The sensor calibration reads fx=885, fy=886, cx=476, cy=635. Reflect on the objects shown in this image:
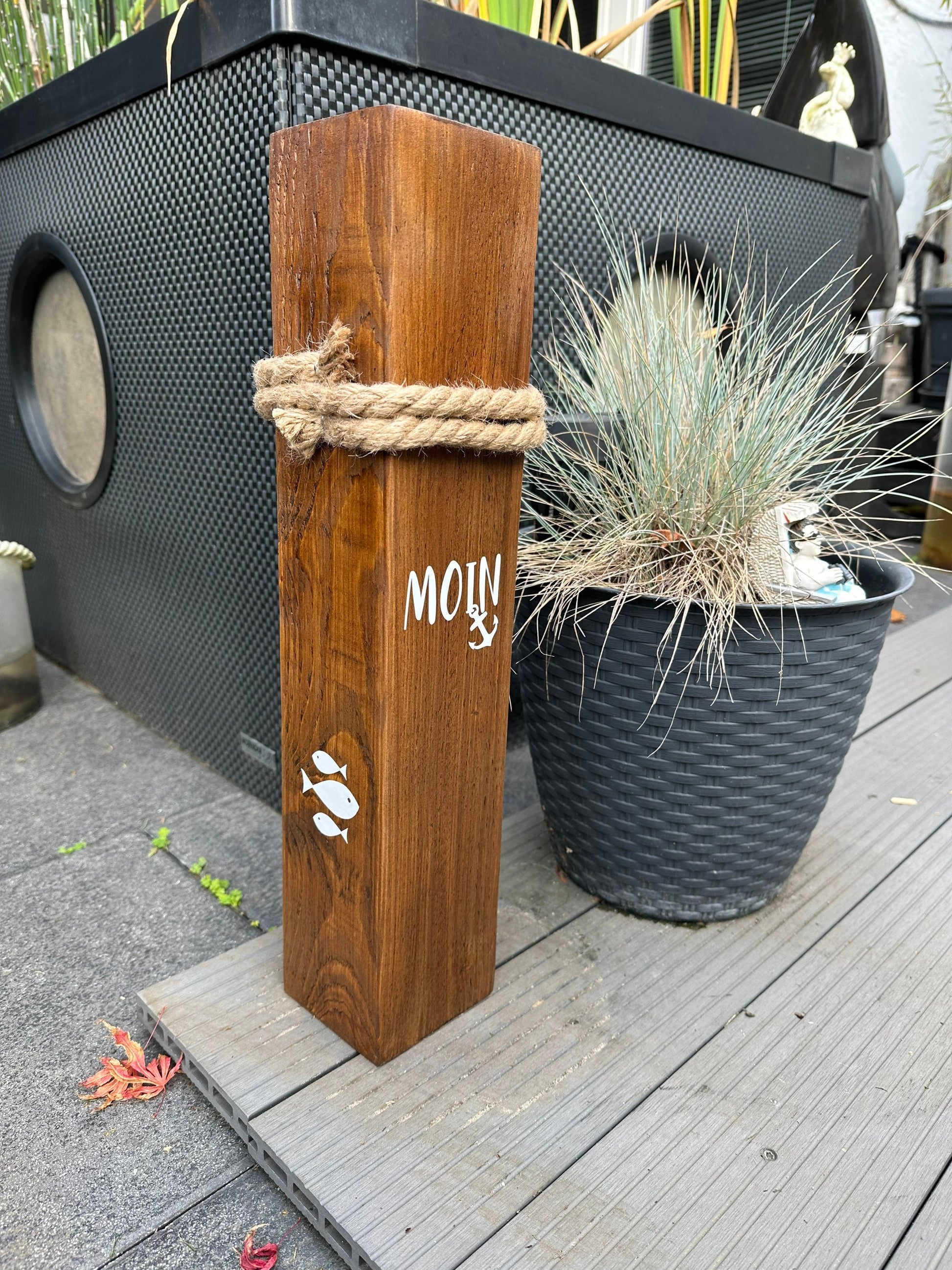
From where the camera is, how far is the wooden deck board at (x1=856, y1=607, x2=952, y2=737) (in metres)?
2.08

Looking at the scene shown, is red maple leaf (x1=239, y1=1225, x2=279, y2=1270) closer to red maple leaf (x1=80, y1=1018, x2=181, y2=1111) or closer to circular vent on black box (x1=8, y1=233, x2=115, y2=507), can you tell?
red maple leaf (x1=80, y1=1018, x2=181, y2=1111)

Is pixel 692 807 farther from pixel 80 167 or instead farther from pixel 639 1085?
pixel 80 167

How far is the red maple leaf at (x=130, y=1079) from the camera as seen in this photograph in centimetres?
106

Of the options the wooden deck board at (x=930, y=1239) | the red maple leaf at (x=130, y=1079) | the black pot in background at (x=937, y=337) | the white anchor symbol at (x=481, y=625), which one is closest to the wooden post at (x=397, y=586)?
the white anchor symbol at (x=481, y=625)

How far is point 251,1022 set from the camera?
42.4 inches

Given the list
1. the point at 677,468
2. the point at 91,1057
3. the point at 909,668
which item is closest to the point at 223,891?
the point at 91,1057

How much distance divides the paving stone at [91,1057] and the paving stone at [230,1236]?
0.06 ft

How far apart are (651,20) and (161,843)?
2355 mm

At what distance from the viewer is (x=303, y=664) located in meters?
0.99

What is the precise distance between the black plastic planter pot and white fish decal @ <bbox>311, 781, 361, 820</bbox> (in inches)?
15.0

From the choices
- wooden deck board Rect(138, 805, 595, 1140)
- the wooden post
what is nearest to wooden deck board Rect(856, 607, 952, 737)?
wooden deck board Rect(138, 805, 595, 1140)

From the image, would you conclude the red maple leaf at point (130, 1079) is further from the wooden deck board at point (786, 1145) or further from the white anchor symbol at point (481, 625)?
the white anchor symbol at point (481, 625)

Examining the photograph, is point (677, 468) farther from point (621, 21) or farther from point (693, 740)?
point (621, 21)

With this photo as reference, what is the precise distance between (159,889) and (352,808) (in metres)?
0.69
